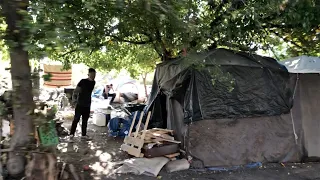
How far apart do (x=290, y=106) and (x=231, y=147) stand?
1687mm

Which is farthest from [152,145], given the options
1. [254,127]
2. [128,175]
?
[254,127]

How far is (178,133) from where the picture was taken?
698 centimetres

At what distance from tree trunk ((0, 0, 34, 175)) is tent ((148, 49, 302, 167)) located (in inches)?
135

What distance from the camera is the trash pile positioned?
5.97 meters

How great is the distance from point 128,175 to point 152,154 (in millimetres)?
698

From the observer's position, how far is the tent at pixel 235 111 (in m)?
6.39

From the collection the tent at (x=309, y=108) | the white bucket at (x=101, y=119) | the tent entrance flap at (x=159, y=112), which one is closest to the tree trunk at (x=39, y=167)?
the tent entrance flap at (x=159, y=112)

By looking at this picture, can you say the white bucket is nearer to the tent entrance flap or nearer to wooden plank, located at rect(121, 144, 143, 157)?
the tent entrance flap

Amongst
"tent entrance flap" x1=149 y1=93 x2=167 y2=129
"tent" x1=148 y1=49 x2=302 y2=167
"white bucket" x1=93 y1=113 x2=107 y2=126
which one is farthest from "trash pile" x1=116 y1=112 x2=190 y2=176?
"white bucket" x1=93 y1=113 x2=107 y2=126

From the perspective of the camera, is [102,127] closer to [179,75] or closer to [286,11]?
[179,75]

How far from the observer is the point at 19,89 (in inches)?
135

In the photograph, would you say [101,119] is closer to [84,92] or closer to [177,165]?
[84,92]

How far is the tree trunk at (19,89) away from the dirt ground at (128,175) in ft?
5.56

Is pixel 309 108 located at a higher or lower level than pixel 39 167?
higher
